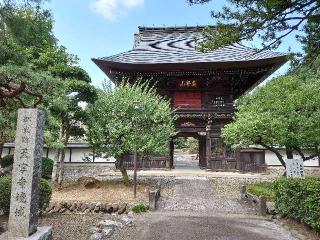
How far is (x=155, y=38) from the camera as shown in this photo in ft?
98.9

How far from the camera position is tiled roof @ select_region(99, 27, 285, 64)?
2127cm

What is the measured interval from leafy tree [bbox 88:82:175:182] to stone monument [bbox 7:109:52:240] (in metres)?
7.75

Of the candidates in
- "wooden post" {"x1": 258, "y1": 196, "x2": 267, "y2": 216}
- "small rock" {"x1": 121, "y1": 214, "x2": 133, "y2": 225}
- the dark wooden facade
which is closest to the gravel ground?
"small rock" {"x1": 121, "y1": 214, "x2": 133, "y2": 225}

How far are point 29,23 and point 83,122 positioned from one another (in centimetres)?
765

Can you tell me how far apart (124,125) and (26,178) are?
27.5ft

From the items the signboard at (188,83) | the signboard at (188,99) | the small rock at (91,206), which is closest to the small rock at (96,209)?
the small rock at (91,206)

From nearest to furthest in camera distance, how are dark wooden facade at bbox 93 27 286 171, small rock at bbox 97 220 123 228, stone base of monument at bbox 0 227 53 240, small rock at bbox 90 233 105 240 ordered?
1. stone base of monument at bbox 0 227 53 240
2. small rock at bbox 90 233 105 240
3. small rock at bbox 97 220 123 228
4. dark wooden facade at bbox 93 27 286 171

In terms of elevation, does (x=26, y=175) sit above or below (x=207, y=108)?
below

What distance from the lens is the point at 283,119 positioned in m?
14.6

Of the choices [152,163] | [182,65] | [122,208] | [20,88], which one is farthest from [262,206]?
[182,65]

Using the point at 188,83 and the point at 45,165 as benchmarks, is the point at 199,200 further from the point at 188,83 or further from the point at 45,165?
the point at 188,83

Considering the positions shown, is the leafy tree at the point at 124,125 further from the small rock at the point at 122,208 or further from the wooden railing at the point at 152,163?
the wooden railing at the point at 152,163

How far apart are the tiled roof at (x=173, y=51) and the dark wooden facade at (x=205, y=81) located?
7 cm

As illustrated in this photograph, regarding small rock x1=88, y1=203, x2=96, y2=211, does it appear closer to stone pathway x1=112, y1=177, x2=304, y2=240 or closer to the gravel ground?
the gravel ground
